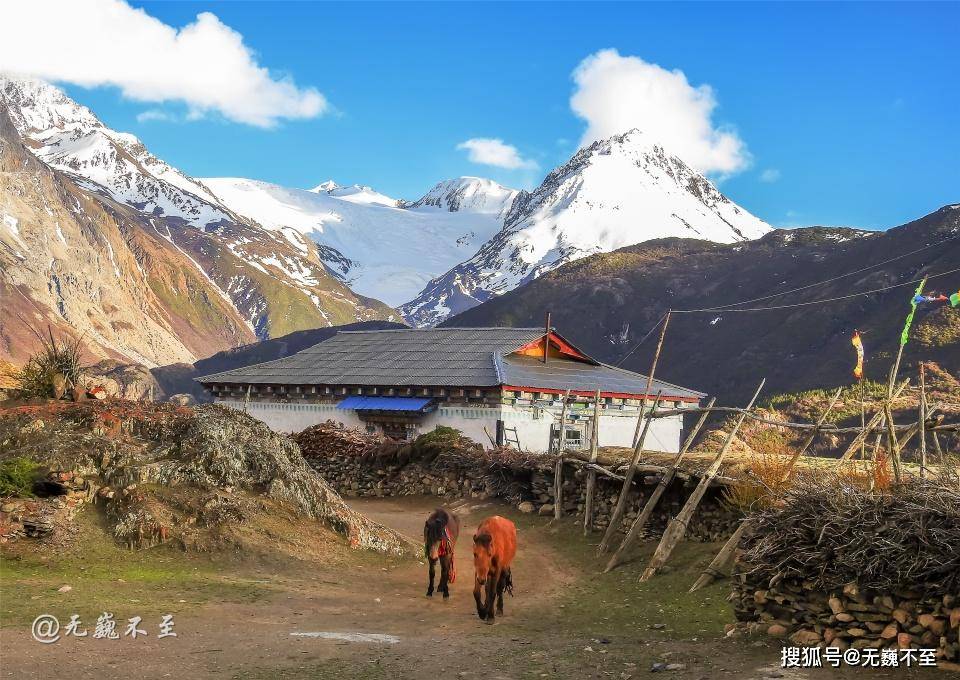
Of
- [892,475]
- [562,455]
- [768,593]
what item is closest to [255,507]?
[562,455]

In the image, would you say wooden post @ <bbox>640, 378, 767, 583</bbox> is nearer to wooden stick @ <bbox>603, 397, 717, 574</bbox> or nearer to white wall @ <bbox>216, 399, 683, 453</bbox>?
wooden stick @ <bbox>603, 397, 717, 574</bbox>

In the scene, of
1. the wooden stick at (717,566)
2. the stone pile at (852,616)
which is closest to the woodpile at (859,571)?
the stone pile at (852,616)

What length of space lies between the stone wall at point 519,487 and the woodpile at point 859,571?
3.91 m

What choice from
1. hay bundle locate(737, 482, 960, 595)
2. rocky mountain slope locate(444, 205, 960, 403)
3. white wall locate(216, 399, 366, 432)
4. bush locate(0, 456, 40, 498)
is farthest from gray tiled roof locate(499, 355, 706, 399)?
rocky mountain slope locate(444, 205, 960, 403)

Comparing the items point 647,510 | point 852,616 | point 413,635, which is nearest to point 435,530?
point 413,635

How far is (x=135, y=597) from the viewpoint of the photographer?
12242 millimetres

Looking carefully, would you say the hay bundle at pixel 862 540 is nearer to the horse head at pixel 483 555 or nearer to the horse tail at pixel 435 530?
the horse head at pixel 483 555

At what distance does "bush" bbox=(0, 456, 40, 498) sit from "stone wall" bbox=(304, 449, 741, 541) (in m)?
11.0

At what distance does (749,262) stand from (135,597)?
385 ft

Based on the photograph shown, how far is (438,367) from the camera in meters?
34.7

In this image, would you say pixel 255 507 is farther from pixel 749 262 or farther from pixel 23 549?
pixel 749 262

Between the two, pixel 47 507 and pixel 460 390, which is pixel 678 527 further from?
pixel 460 390

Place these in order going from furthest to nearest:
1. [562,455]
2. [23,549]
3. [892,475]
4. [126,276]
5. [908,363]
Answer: [126,276] → [908,363] → [562,455] → [23,549] → [892,475]

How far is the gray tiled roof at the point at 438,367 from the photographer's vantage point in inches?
1309
